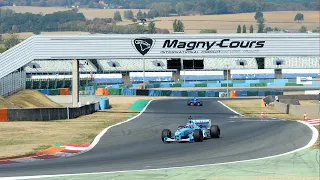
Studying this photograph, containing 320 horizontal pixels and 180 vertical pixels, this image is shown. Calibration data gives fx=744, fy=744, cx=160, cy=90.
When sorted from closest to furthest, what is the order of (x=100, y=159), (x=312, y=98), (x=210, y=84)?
(x=100, y=159), (x=312, y=98), (x=210, y=84)

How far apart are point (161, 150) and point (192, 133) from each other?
13.5 ft

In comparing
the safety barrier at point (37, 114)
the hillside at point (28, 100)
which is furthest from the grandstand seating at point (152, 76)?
the safety barrier at point (37, 114)

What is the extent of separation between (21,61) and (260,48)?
1792 centimetres

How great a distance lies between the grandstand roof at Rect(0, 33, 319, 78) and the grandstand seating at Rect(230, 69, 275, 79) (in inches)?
3112

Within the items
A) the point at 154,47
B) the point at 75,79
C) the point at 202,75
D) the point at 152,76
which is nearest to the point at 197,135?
the point at 154,47

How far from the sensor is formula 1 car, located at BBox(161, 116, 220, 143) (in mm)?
31641

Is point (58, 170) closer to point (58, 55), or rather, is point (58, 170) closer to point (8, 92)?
point (58, 55)

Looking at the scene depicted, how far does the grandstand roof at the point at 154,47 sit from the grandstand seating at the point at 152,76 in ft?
254

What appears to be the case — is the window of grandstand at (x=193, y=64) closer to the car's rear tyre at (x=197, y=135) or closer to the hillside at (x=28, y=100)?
the hillside at (x=28, y=100)

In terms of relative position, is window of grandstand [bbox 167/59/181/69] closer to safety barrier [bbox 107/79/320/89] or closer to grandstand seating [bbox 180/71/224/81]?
safety barrier [bbox 107/79/320/89]

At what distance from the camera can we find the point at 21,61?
55.7 m

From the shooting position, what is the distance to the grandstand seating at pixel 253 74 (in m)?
135

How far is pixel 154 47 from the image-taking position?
181 ft

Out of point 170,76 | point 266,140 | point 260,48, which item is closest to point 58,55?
point 260,48
